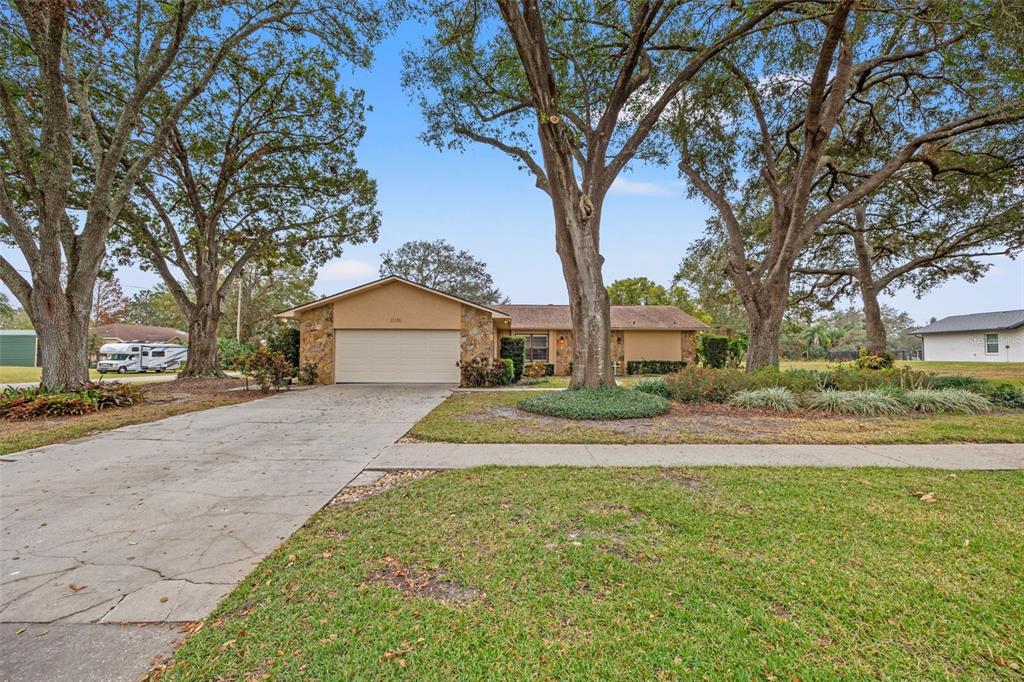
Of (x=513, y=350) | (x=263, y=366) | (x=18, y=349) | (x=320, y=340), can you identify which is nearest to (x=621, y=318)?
(x=513, y=350)

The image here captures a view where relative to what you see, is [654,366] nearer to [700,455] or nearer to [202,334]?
[700,455]

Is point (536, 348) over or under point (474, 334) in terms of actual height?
under

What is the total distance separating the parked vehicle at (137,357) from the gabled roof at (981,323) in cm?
4672

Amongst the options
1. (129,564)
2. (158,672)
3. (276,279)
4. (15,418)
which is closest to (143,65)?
(15,418)

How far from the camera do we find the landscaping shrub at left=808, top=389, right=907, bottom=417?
26.6 ft

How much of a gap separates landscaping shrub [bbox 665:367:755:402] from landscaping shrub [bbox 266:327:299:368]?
12.4 metres

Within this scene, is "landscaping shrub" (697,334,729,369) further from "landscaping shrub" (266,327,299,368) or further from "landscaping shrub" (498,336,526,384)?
"landscaping shrub" (266,327,299,368)

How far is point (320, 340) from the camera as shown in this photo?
14.5m

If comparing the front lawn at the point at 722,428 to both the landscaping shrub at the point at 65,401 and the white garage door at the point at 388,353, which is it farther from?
the landscaping shrub at the point at 65,401

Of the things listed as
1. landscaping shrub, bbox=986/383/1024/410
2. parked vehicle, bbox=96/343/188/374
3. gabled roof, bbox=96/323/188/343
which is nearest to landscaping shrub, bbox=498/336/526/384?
landscaping shrub, bbox=986/383/1024/410

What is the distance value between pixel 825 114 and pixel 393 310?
1301 centimetres

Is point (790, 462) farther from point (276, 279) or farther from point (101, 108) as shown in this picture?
point (276, 279)

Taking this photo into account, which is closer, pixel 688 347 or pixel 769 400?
pixel 769 400

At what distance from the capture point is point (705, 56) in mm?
8773
